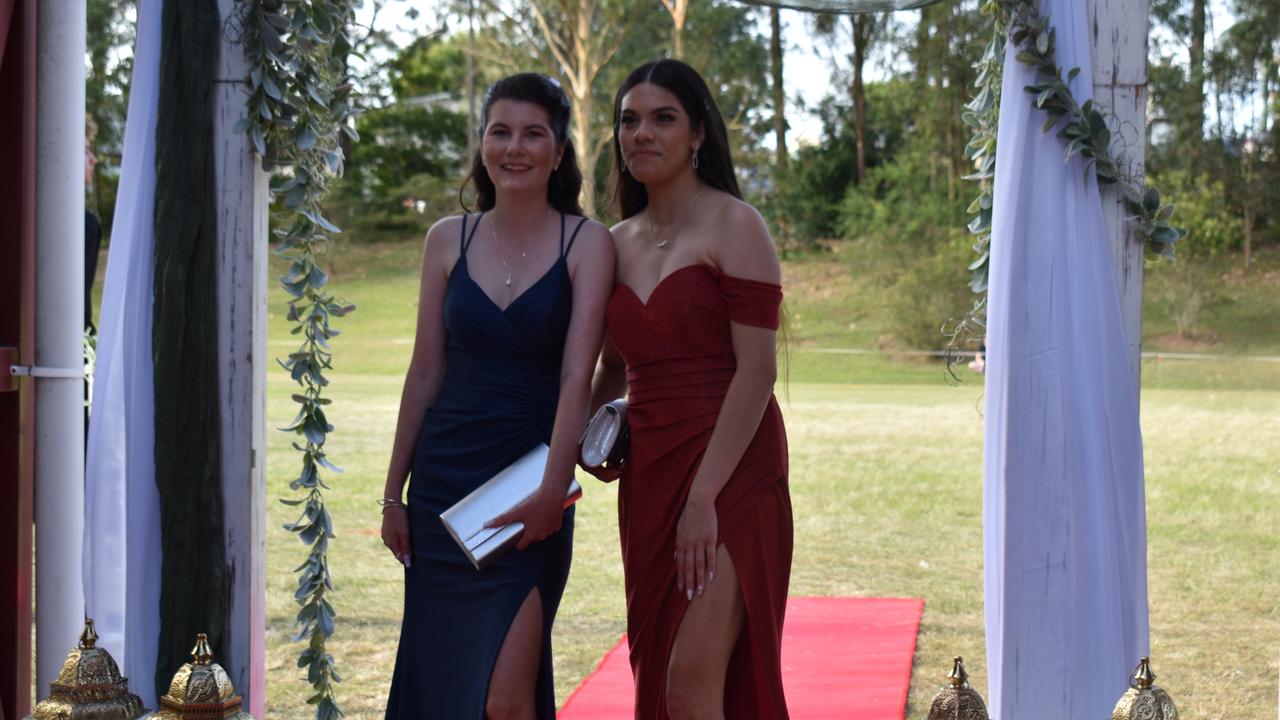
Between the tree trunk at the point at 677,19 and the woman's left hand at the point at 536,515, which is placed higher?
the tree trunk at the point at 677,19

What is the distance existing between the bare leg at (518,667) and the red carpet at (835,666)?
1.52 m

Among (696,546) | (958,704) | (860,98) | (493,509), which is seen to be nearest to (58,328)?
(493,509)

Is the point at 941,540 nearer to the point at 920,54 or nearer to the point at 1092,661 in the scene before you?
the point at 1092,661

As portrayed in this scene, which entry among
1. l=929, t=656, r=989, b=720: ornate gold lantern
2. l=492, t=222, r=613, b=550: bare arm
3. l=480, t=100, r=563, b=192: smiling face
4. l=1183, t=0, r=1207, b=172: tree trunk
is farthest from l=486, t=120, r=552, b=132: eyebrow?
l=1183, t=0, r=1207, b=172: tree trunk

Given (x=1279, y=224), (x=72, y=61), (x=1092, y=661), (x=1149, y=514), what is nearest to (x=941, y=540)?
(x=1149, y=514)

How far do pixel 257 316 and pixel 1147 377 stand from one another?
47.9 ft

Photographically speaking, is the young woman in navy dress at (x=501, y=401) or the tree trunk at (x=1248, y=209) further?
the tree trunk at (x=1248, y=209)

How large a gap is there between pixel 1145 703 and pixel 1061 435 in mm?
645

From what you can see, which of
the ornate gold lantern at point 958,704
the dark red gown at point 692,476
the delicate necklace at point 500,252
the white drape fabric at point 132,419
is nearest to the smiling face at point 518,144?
the delicate necklace at point 500,252

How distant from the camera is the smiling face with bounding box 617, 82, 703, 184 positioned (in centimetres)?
274

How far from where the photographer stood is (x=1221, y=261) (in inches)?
770

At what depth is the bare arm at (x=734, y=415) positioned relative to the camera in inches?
105

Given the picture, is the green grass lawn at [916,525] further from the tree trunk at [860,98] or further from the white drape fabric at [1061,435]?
the tree trunk at [860,98]

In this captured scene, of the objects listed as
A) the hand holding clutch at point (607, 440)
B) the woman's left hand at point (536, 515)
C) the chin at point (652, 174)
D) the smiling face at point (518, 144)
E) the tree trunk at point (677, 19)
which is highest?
the tree trunk at point (677, 19)
